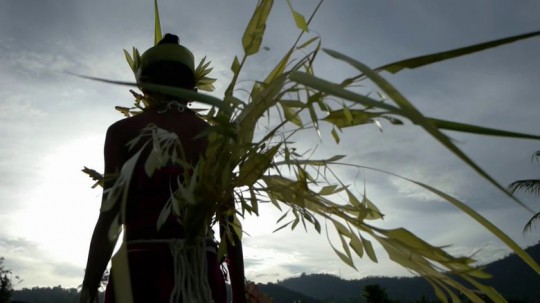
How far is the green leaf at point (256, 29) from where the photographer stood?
137cm

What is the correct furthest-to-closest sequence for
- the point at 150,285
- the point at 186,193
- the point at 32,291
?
the point at 32,291 < the point at 150,285 < the point at 186,193


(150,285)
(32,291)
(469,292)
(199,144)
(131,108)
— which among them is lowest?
(469,292)

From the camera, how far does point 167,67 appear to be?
2006 mm

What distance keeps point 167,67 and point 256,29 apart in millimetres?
733

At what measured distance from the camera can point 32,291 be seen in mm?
142625

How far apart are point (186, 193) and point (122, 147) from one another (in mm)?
685

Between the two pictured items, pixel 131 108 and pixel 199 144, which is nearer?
pixel 199 144

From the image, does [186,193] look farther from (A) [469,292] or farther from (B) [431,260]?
(A) [469,292]

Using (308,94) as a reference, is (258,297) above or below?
below

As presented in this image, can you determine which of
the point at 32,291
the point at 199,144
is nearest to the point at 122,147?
the point at 199,144

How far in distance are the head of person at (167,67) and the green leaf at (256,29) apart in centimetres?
70

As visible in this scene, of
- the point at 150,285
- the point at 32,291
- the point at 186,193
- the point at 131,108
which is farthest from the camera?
the point at 32,291

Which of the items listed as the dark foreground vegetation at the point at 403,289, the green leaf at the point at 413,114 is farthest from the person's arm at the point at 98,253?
the dark foreground vegetation at the point at 403,289

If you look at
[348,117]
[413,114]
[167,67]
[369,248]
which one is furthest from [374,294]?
[413,114]
